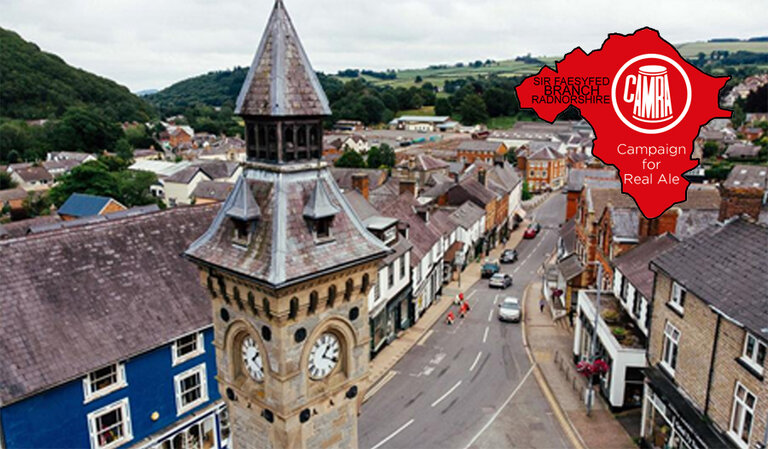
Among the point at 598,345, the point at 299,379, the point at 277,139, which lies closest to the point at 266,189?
the point at 277,139

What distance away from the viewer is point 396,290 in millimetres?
36281

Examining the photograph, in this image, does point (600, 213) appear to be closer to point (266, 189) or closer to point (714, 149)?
point (266, 189)

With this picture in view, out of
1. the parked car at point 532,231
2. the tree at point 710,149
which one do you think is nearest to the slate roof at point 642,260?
the parked car at point 532,231

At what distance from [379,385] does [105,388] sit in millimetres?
15135

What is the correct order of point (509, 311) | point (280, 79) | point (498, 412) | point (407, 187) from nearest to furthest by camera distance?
1. point (280, 79)
2. point (498, 412)
3. point (509, 311)
4. point (407, 187)

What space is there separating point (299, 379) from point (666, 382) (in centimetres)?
1695

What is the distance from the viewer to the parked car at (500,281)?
160 feet

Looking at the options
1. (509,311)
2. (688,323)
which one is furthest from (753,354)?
(509,311)

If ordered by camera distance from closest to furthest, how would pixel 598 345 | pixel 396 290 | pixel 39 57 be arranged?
pixel 598 345, pixel 396 290, pixel 39 57

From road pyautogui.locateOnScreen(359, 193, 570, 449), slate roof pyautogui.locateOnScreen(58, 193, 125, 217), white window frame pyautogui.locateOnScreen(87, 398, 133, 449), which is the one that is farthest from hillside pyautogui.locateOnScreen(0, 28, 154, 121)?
white window frame pyautogui.locateOnScreen(87, 398, 133, 449)

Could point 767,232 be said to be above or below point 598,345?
above

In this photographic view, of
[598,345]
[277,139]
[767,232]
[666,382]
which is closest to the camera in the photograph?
[277,139]

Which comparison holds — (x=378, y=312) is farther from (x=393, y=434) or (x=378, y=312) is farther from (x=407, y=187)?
(x=407, y=187)

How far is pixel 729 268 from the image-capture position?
20.4m
